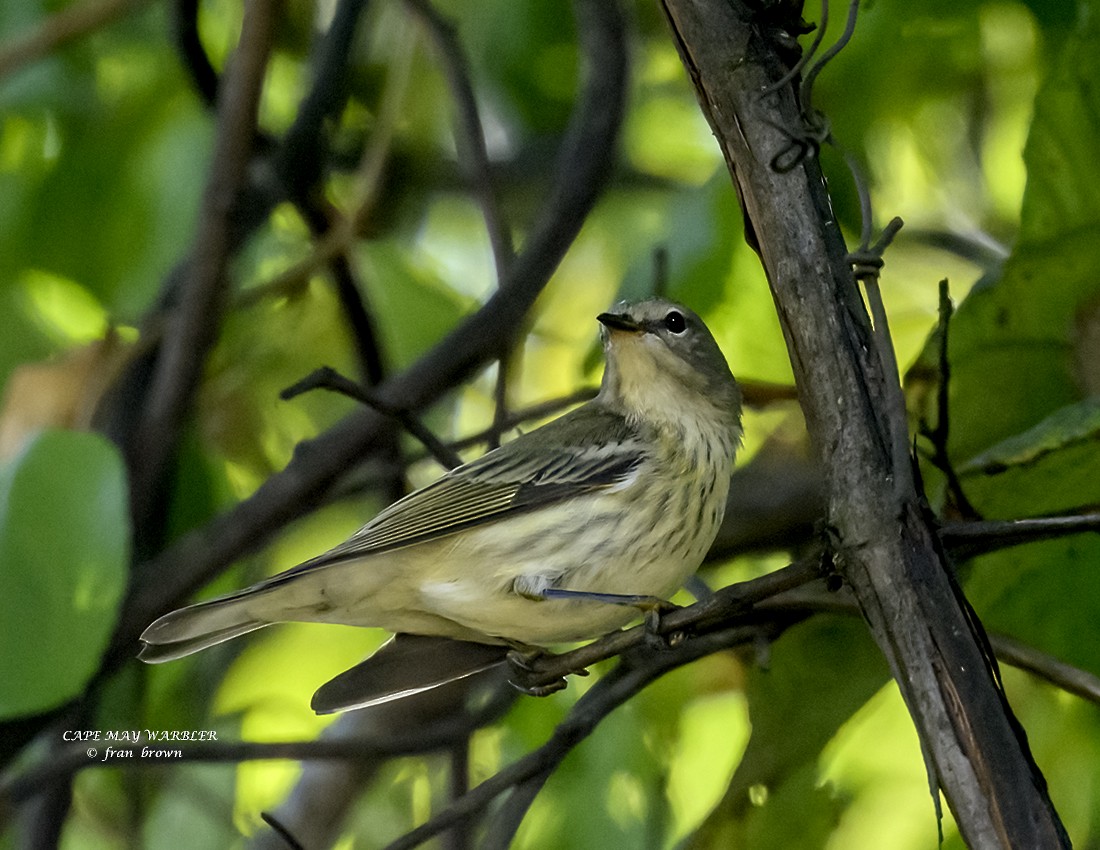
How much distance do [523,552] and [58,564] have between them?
747 mm

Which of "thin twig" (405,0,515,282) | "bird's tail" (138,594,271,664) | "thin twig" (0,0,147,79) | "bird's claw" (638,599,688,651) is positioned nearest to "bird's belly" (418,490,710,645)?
"bird's tail" (138,594,271,664)

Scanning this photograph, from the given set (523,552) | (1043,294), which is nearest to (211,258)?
(523,552)

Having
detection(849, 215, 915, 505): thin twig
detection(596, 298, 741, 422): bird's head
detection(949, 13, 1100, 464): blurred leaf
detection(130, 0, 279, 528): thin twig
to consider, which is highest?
detection(130, 0, 279, 528): thin twig

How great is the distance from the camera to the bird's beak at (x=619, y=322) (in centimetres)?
224

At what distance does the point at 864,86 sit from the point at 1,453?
5.63 ft

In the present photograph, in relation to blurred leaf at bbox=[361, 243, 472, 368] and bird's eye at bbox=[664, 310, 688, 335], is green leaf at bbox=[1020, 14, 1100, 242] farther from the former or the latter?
blurred leaf at bbox=[361, 243, 472, 368]

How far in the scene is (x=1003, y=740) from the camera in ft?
3.90

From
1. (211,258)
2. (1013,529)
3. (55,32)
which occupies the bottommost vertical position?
(1013,529)

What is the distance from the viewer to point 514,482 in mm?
2283

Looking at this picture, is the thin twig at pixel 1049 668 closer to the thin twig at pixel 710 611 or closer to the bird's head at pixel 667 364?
the thin twig at pixel 710 611

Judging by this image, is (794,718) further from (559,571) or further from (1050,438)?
(1050,438)

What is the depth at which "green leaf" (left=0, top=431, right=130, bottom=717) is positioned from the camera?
1.88 m

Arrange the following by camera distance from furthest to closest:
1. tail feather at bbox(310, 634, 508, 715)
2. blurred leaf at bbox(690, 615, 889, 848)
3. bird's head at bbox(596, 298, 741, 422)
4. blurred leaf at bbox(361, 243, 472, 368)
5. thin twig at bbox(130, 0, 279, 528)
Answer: blurred leaf at bbox(361, 243, 472, 368) → thin twig at bbox(130, 0, 279, 528) → bird's head at bbox(596, 298, 741, 422) → tail feather at bbox(310, 634, 508, 715) → blurred leaf at bbox(690, 615, 889, 848)

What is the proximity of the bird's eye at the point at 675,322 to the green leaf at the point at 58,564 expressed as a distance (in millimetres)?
1024
